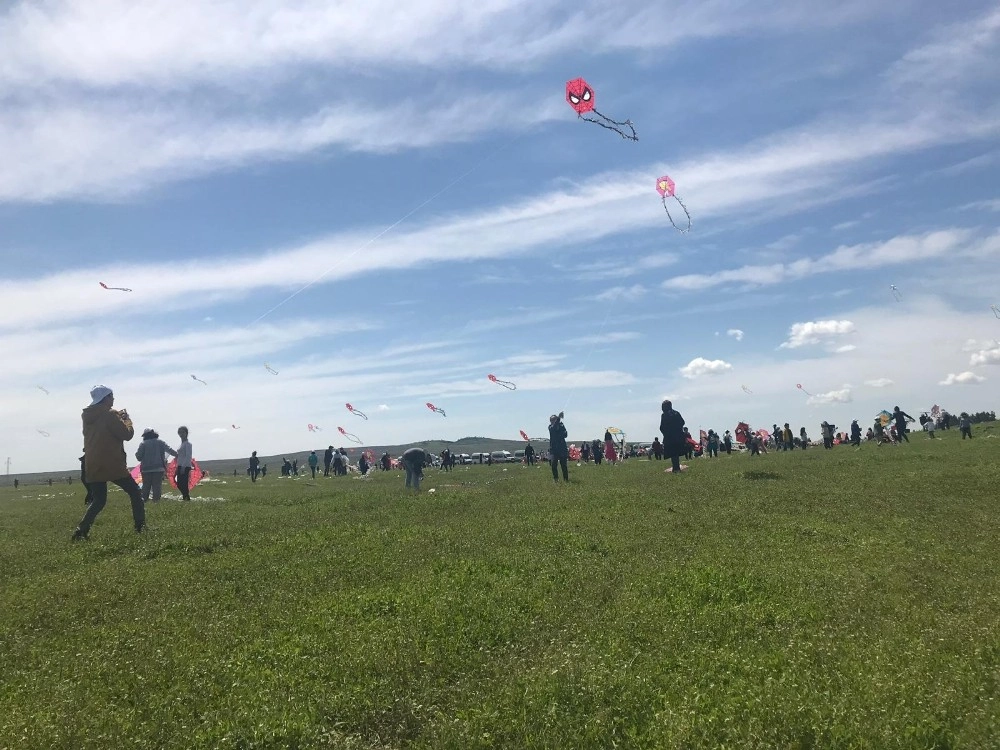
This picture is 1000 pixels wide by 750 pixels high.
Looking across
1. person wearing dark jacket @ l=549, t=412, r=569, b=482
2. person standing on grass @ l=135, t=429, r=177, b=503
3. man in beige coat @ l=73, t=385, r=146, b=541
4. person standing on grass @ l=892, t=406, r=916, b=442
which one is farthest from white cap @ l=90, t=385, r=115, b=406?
person standing on grass @ l=892, t=406, r=916, b=442

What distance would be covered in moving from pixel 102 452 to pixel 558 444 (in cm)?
1898

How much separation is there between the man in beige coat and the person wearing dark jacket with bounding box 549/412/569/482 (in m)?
17.9

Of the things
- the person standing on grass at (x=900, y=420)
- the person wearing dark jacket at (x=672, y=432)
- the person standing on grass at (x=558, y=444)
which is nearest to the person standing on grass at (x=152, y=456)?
the person standing on grass at (x=558, y=444)

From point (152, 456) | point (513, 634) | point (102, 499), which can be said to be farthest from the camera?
point (152, 456)

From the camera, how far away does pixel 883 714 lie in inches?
273

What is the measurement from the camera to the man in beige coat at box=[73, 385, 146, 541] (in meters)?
17.0

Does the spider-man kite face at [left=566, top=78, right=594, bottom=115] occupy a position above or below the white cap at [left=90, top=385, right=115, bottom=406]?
above

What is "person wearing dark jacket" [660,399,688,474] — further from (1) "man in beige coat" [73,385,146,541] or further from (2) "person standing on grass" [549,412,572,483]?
(1) "man in beige coat" [73,385,146,541]

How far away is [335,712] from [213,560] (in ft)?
25.3

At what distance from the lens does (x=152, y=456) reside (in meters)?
27.3

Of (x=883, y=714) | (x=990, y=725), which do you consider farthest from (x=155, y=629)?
(x=990, y=725)

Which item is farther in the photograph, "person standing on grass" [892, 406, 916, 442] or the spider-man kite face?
"person standing on grass" [892, 406, 916, 442]

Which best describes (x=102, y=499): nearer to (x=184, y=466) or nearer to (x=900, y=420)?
(x=184, y=466)

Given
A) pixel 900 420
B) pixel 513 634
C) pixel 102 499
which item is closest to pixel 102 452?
pixel 102 499
